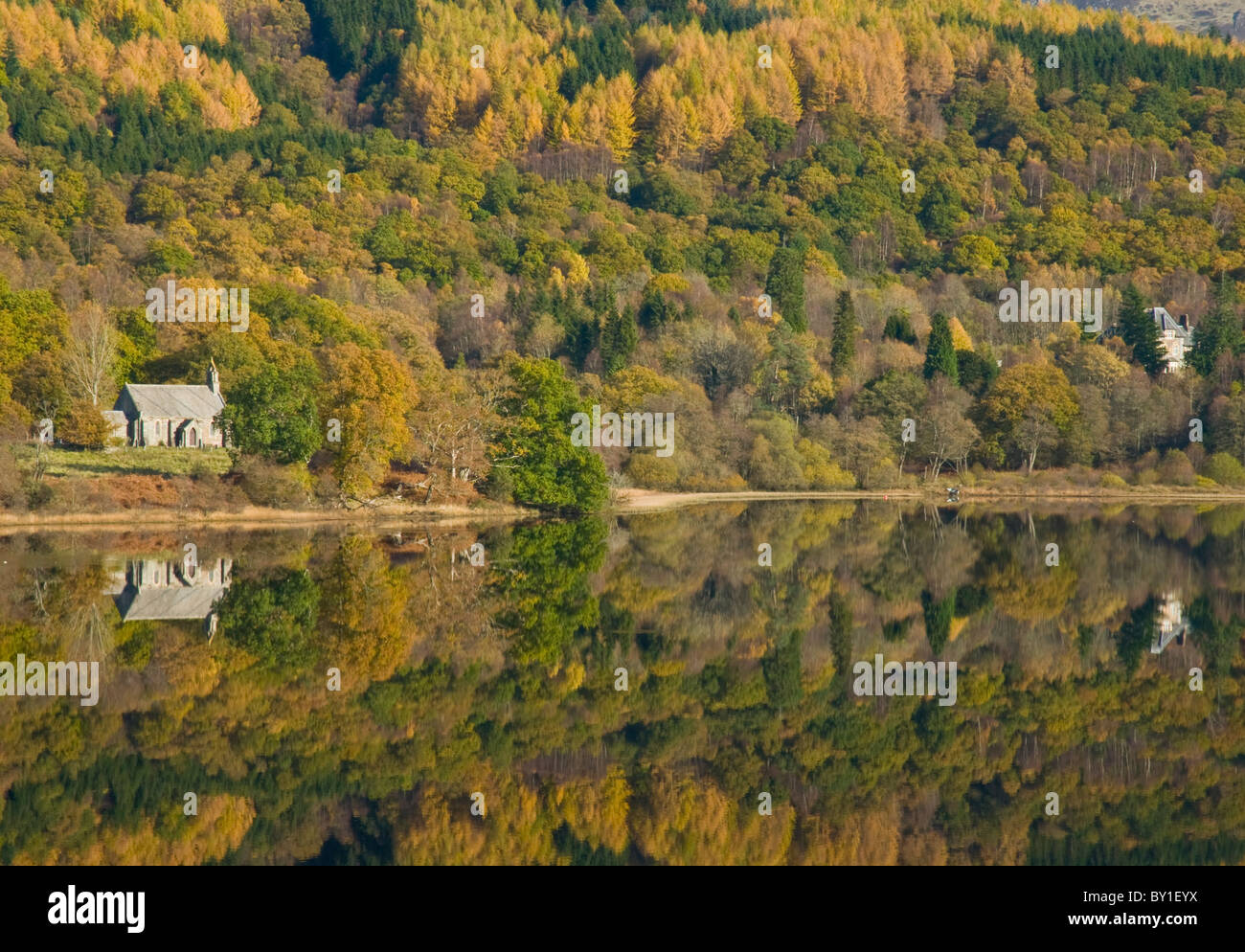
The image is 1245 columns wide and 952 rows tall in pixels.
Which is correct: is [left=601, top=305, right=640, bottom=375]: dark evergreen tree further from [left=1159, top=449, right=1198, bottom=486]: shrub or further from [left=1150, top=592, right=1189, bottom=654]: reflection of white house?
[left=1150, top=592, right=1189, bottom=654]: reflection of white house

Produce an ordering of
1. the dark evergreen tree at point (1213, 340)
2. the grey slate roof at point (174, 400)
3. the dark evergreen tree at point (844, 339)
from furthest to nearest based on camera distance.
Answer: the dark evergreen tree at point (1213, 340) → the dark evergreen tree at point (844, 339) → the grey slate roof at point (174, 400)

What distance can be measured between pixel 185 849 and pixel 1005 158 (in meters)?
167

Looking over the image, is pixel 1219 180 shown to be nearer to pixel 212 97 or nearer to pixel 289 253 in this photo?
pixel 289 253

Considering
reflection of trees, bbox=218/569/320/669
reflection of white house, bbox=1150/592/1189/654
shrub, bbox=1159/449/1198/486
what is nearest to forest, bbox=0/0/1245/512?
shrub, bbox=1159/449/1198/486

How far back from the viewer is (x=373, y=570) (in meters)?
40.5

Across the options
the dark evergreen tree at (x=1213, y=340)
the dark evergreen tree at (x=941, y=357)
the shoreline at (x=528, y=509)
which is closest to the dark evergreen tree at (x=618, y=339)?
the shoreline at (x=528, y=509)

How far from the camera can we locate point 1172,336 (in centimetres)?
11756

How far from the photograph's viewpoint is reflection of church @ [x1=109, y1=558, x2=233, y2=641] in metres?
31.7

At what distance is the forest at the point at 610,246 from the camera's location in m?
69.4

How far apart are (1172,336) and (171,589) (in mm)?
100438

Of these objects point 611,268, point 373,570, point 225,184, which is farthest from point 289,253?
point 373,570

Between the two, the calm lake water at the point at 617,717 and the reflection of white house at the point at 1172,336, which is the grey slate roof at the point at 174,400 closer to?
the calm lake water at the point at 617,717

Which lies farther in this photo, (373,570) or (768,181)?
(768,181)
